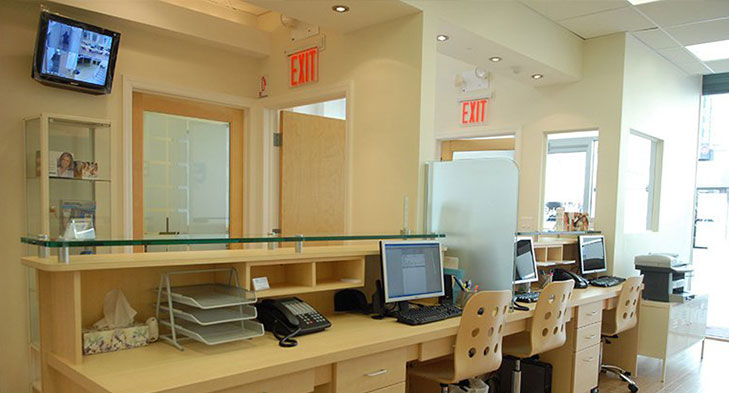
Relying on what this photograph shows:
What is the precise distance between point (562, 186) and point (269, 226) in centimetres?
350

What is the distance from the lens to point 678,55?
5.24 metres

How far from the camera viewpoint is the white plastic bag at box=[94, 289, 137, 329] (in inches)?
79.7

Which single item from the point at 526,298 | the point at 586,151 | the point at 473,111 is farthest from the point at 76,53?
the point at 586,151

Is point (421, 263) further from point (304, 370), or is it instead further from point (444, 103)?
point (444, 103)

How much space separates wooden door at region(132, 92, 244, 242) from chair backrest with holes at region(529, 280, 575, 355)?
2424 millimetres

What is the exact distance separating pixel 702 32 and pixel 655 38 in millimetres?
369

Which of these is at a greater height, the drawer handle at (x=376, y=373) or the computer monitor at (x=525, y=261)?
the computer monitor at (x=525, y=261)

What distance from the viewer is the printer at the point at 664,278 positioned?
14.5 feet

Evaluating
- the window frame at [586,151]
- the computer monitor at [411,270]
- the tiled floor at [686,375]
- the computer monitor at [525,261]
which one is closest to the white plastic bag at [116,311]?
the computer monitor at [411,270]

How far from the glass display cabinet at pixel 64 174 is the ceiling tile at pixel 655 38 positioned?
4.61 m

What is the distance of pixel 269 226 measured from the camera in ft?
14.8

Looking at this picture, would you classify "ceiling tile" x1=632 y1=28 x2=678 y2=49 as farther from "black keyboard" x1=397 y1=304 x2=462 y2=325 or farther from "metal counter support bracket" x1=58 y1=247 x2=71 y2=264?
"metal counter support bracket" x1=58 y1=247 x2=71 y2=264

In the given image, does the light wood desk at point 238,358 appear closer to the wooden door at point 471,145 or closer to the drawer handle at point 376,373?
the drawer handle at point 376,373

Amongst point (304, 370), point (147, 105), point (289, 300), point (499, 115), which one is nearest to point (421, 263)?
point (289, 300)
